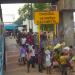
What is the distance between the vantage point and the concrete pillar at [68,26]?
3022 cm

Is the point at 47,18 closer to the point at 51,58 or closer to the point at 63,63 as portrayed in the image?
the point at 51,58

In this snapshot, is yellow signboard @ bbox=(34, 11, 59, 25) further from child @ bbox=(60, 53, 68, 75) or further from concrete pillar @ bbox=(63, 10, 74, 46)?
concrete pillar @ bbox=(63, 10, 74, 46)

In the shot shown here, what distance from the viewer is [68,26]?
1220 inches

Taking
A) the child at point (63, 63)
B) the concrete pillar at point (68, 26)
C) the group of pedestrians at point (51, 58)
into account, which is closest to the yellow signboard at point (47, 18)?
the group of pedestrians at point (51, 58)

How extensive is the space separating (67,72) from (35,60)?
14.3 feet

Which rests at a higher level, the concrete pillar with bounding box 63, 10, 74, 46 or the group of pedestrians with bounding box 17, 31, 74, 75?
the concrete pillar with bounding box 63, 10, 74, 46

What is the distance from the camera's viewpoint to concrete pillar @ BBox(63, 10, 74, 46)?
30219 millimetres

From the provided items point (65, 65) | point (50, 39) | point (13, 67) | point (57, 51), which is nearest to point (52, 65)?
point (57, 51)

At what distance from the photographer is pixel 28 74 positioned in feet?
61.5

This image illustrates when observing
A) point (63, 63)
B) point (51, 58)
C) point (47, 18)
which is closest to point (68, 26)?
point (47, 18)

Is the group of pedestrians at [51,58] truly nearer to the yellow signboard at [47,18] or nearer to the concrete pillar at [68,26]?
the yellow signboard at [47,18]

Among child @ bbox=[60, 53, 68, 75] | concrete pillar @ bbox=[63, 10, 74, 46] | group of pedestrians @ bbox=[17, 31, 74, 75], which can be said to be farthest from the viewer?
concrete pillar @ bbox=[63, 10, 74, 46]

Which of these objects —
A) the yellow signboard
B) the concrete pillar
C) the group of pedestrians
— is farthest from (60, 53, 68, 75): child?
the concrete pillar

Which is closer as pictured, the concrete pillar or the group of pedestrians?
the group of pedestrians
